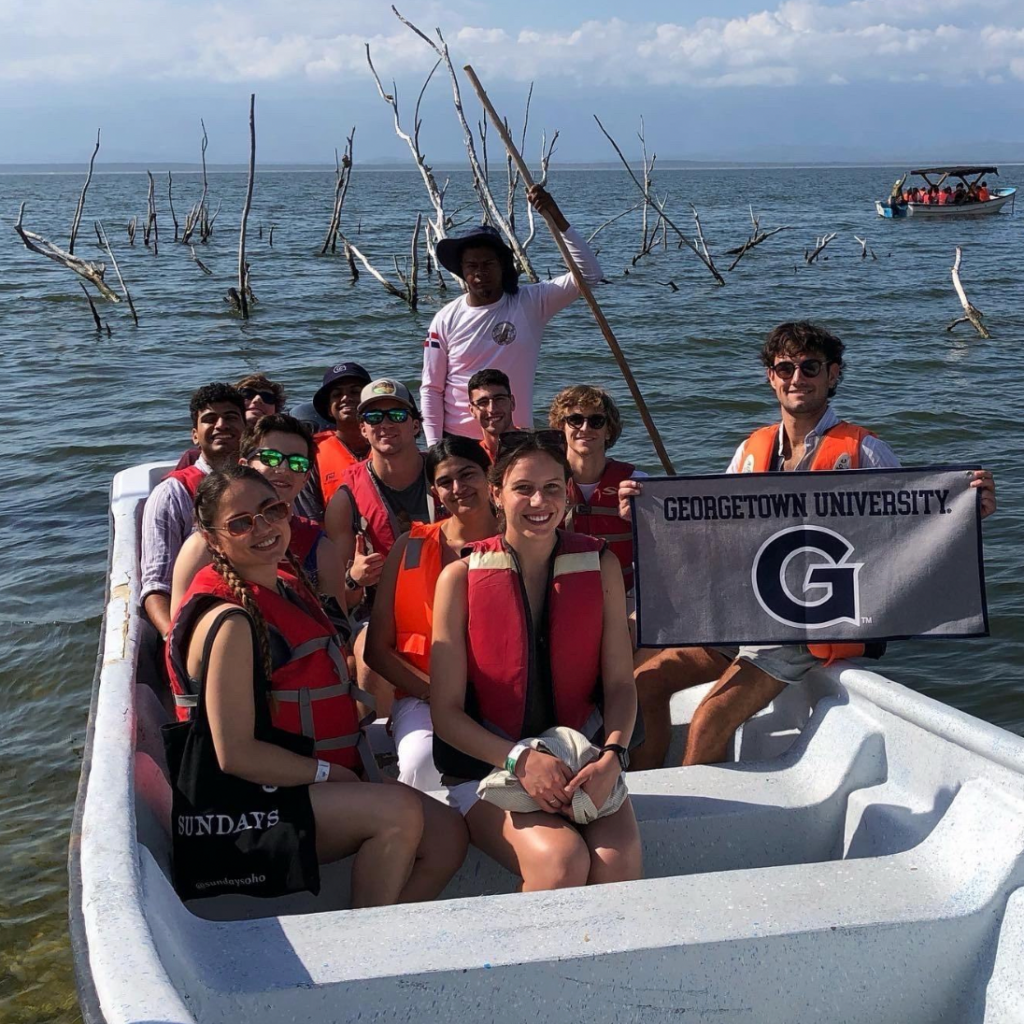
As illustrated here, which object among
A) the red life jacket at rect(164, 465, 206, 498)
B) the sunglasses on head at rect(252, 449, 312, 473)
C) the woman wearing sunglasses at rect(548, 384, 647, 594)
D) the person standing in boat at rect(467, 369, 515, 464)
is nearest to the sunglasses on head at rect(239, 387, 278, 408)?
the red life jacket at rect(164, 465, 206, 498)

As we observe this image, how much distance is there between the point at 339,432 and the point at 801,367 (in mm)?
2216

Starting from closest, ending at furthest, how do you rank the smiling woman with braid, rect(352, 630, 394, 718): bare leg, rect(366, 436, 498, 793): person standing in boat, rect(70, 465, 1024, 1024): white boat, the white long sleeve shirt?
rect(70, 465, 1024, 1024): white boat
the smiling woman with braid
rect(366, 436, 498, 793): person standing in boat
rect(352, 630, 394, 718): bare leg
the white long sleeve shirt

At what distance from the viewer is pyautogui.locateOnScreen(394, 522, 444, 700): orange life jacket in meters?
4.00

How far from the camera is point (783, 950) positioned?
114 inches

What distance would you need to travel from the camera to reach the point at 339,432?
5.47 metres

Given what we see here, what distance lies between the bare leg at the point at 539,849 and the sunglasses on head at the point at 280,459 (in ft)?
5.16

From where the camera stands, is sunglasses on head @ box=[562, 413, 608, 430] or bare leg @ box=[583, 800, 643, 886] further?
sunglasses on head @ box=[562, 413, 608, 430]

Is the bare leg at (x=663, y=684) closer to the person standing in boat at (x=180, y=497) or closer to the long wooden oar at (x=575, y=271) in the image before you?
the long wooden oar at (x=575, y=271)

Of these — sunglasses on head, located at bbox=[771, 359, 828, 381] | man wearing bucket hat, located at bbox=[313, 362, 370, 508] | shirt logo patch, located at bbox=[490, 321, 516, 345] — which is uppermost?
sunglasses on head, located at bbox=[771, 359, 828, 381]

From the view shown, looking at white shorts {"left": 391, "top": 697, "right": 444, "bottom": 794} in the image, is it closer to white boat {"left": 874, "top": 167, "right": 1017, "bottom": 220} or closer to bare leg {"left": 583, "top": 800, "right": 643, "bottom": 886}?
bare leg {"left": 583, "top": 800, "right": 643, "bottom": 886}

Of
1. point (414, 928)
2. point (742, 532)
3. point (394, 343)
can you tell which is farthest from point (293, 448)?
point (394, 343)

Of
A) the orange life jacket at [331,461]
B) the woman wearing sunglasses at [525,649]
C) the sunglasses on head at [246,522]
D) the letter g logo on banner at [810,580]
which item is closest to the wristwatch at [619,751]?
the woman wearing sunglasses at [525,649]

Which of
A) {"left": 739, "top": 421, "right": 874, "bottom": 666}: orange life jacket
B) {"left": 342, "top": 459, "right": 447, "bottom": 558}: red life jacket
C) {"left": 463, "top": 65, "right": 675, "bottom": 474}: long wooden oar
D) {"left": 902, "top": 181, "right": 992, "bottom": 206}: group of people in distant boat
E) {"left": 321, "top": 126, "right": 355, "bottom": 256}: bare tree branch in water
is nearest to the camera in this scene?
{"left": 739, "top": 421, "right": 874, "bottom": 666}: orange life jacket

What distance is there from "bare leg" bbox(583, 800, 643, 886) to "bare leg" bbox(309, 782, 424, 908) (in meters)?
0.49
